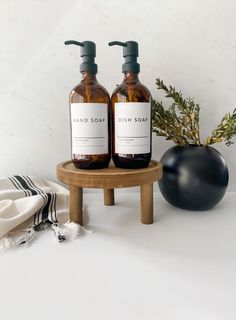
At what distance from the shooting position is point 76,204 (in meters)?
0.46

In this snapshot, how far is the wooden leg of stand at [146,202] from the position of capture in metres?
0.47

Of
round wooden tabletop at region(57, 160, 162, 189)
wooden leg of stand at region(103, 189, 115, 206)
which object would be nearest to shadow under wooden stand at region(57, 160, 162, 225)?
round wooden tabletop at region(57, 160, 162, 189)

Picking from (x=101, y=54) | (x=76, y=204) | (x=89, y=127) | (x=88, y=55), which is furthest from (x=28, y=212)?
(x=101, y=54)

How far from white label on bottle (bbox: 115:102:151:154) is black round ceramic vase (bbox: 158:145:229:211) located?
0.31ft

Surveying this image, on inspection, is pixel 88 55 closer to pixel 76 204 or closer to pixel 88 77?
pixel 88 77

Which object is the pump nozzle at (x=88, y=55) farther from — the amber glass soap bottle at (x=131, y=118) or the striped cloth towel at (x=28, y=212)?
the striped cloth towel at (x=28, y=212)

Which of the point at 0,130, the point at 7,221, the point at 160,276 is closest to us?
the point at 160,276

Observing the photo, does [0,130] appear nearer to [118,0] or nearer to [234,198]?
[118,0]

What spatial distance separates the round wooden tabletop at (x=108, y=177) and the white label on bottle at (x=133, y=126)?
42 millimetres

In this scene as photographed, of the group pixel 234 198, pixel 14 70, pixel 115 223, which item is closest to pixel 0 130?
pixel 14 70

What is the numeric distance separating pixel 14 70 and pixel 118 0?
0.99 feet

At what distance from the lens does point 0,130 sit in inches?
25.9

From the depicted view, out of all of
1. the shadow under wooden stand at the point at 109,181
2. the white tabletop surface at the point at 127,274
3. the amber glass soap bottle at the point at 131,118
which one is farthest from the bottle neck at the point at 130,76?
the white tabletop surface at the point at 127,274

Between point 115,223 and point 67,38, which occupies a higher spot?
point 67,38
